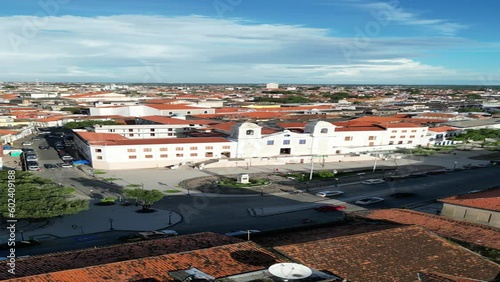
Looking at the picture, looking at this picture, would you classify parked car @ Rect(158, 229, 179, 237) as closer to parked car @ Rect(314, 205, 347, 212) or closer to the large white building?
parked car @ Rect(314, 205, 347, 212)

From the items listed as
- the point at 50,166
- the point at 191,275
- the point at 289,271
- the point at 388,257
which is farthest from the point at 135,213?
the point at 289,271

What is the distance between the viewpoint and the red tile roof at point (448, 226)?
1989cm

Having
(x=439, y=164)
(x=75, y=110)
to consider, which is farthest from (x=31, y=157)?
(x=75, y=110)

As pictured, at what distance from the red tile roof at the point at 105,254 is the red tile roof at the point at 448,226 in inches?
438

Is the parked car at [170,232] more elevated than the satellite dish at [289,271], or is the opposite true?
the satellite dish at [289,271]

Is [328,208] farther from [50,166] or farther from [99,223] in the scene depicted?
[50,166]

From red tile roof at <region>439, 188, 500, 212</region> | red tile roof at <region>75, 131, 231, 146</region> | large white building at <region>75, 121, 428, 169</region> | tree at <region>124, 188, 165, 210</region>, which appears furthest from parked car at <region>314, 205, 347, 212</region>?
red tile roof at <region>75, 131, 231, 146</region>

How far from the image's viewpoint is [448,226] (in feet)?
71.9

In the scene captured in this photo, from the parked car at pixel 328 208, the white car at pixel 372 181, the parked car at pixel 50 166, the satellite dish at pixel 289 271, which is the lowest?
the parked car at pixel 50 166

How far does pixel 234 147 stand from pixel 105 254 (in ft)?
134

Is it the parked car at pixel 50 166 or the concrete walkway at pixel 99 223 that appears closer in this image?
the concrete walkway at pixel 99 223

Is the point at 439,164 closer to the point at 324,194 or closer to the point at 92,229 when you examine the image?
the point at 324,194

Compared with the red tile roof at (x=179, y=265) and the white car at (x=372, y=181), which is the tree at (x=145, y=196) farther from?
the white car at (x=372, y=181)

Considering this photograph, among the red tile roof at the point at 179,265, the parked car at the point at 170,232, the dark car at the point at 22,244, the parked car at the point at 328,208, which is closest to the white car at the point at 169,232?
the parked car at the point at 170,232
